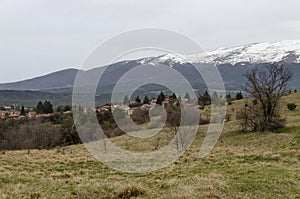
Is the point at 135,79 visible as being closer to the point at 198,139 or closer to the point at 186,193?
the point at 186,193

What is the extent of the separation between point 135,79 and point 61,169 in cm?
751

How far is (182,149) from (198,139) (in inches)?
387

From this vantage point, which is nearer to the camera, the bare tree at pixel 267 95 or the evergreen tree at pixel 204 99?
the bare tree at pixel 267 95

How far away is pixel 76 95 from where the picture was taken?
1587 centimetres

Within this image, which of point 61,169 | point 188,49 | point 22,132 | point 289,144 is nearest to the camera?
point 188,49

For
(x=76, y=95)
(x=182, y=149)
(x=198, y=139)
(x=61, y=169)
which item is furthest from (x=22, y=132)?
(x=76, y=95)

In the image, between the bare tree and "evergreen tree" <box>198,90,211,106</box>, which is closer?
the bare tree

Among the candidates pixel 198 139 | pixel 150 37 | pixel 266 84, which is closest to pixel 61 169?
pixel 150 37

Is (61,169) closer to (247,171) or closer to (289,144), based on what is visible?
(247,171)

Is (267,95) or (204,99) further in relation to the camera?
(204,99)

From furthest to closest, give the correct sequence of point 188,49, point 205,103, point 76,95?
point 205,103, point 76,95, point 188,49

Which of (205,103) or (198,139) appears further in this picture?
(205,103)

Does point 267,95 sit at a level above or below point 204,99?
above

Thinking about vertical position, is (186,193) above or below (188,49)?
below
